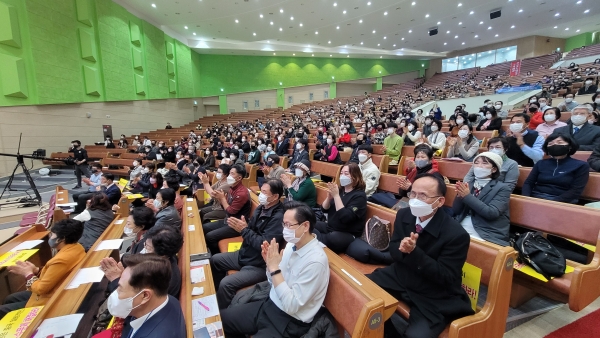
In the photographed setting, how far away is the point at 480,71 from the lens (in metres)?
20.7

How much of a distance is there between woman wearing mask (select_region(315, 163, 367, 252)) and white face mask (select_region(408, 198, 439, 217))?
33.2 inches

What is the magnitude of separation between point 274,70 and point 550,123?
818 inches

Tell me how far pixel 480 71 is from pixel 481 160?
23072mm

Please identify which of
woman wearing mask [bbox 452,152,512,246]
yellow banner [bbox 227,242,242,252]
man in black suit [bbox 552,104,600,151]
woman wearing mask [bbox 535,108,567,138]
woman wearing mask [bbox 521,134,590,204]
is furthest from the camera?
woman wearing mask [bbox 535,108,567,138]

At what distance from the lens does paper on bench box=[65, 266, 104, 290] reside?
6.42 ft

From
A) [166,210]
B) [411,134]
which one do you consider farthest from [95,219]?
[411,134]

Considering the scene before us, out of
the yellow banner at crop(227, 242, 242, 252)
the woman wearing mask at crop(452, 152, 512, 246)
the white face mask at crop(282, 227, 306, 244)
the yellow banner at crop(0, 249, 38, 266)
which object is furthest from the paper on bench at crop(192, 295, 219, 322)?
the yellow banner at crop(0, 249, 38, 266)

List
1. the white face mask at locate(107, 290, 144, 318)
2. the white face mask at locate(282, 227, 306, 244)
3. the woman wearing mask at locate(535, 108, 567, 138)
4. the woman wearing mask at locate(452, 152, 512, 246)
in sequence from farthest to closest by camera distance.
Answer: the woman wearing mask at locate(535, 108, 567, 138) < the woman wearing mask at locate(452, 152, 512, 246) < the white face mask at locate(282, 227, 306, 244) < the white face mask at locate(107, 290, 144, 318)

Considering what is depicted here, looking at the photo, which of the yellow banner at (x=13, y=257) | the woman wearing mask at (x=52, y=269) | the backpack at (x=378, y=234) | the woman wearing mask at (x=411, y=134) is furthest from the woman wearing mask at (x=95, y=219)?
the woman wearing mask at (x=411, y=134)

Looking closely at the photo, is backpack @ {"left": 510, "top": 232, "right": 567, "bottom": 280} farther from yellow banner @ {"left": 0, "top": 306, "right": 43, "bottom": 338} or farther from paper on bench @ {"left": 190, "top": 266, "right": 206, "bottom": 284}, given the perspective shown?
yellow banner @ {"left": 0, "top": 306, "right": 43, "bottom": 338}

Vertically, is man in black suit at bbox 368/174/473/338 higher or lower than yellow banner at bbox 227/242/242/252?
higher

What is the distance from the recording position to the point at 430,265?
1405 millimetres

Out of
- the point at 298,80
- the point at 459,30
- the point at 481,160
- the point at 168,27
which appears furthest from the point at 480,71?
the point at 481,160

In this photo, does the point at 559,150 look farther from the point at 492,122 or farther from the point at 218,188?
the point at 218,188
